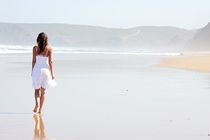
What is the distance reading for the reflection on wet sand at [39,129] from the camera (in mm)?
6289

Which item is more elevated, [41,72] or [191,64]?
[191,64]

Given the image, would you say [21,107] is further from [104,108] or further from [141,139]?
[141,139]

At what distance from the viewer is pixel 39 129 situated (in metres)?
6.87

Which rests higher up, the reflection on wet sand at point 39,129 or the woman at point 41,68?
the woman at point 41,68

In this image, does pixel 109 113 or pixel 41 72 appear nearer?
pixel 109 113

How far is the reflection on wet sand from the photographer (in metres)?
6.29

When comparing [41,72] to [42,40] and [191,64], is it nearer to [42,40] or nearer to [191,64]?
[42,40]

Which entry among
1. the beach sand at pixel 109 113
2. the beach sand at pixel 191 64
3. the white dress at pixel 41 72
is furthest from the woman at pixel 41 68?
the beach sand at pixel 191 64

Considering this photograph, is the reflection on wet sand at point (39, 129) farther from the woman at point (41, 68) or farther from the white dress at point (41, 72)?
the white dress at point (41, 72)

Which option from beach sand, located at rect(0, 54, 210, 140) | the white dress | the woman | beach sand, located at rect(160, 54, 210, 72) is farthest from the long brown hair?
beach sand, located at rect(160, 54, 210, 72)

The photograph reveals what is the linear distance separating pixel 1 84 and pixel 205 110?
6.60 meters

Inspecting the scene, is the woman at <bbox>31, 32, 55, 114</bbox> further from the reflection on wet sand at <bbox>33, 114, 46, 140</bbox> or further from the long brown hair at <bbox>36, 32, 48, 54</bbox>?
the reflection on wet sand at <bbox>33, 114, 46, 140</bbox>

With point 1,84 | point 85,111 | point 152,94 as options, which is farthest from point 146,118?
point 1,84

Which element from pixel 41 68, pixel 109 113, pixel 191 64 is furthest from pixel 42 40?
pixel 191 64
